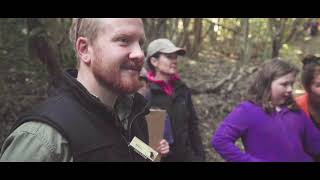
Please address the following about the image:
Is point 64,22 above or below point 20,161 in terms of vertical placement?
above

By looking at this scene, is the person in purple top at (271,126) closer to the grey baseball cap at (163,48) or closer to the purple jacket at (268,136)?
the purple jacket at (268,136)

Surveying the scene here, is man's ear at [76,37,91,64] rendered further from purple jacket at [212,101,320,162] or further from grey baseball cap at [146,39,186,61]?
grey baseball cap at [146,39,186,61]

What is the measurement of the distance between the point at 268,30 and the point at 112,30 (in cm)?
1064

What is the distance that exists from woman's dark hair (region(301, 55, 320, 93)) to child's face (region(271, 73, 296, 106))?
0.44 metres

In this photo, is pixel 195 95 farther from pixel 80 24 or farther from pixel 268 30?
pixel 80 24

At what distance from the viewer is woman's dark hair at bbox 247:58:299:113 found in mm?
3127

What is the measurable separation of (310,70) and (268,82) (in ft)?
1.87

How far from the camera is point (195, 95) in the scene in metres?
8.73

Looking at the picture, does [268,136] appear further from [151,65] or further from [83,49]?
[83,49]

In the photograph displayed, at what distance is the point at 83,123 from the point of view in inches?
64.6

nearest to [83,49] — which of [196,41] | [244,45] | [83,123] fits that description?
[83,123]

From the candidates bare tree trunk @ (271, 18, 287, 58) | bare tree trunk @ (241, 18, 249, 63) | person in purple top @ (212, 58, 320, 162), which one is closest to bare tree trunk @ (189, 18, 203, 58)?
bare tree trunk @ (241, 18, 249, 63)
